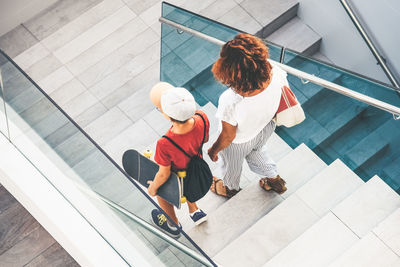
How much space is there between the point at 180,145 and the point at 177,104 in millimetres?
352

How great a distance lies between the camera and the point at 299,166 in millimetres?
4758

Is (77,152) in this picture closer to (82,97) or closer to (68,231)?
(68,231)

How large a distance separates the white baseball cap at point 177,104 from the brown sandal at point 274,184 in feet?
4.91

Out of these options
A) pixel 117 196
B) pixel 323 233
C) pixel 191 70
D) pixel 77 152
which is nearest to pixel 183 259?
pixel 117 196

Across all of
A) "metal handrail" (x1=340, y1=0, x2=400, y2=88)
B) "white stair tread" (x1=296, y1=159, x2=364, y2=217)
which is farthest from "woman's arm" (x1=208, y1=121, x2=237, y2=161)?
"metal handrail" (x1=340, y1=0, x2=400, y2=88)

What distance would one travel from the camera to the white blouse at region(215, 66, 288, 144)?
3311mm

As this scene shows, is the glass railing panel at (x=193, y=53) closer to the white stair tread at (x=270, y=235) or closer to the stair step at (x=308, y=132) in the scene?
the stair step at (x=308, y=132)

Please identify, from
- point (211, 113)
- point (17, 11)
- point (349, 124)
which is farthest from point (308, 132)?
point (17, 11)

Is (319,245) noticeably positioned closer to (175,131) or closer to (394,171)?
(394,171)

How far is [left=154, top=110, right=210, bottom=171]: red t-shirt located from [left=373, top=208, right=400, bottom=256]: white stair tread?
4.80ft

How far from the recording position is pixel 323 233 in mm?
4062

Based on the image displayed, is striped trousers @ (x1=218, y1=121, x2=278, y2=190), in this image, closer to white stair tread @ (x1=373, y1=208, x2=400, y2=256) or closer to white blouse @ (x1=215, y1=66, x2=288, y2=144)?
white blouse @ (x1=215, y1=66, x2=288, y2=144)

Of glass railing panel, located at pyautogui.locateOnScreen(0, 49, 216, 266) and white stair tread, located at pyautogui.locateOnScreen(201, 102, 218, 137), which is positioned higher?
→ glass railing panel, located at pyautogui.locateOnScreen(0, 49, 216, 266)

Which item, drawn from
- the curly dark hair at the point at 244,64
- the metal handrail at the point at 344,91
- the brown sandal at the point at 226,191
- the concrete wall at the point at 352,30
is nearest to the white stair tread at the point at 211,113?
the brown sandal at the point at 226,191
